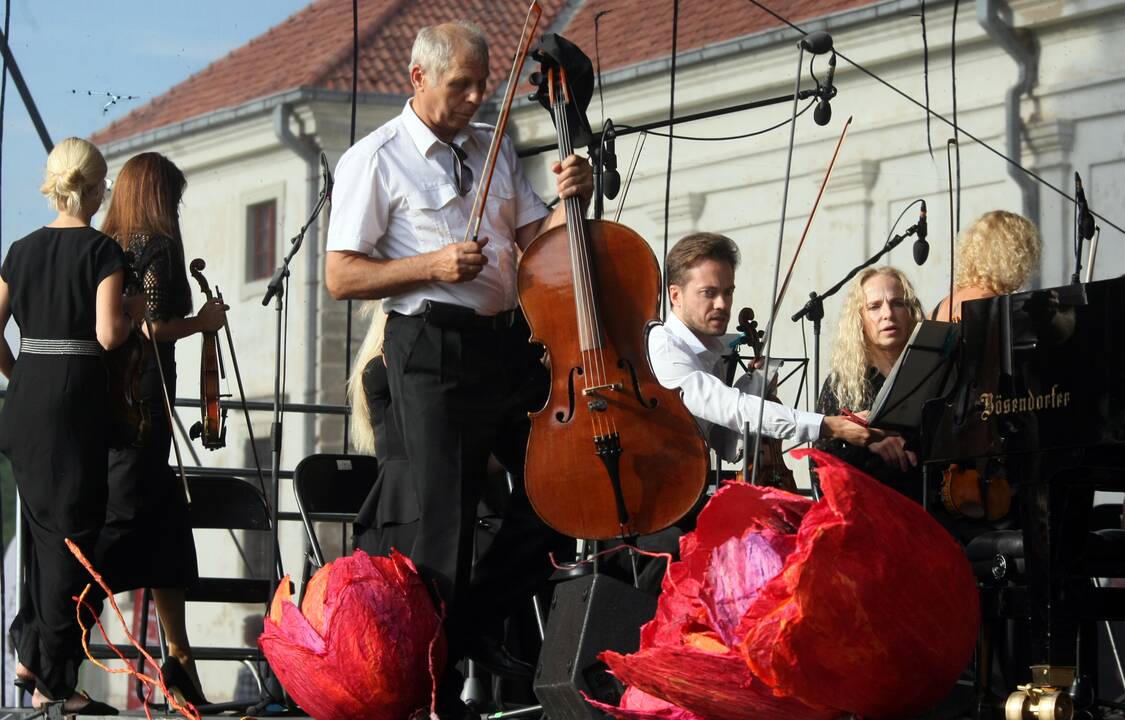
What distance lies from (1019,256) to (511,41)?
11.1 m

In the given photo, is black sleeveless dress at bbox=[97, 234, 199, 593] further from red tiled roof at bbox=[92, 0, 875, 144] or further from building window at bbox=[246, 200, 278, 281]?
building window at bbox=[246, 200, 278, 281]

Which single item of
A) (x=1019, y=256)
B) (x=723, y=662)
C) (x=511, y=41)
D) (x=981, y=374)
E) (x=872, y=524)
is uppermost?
(x=511, y=41)

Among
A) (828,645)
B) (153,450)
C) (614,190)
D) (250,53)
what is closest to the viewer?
(828,645)

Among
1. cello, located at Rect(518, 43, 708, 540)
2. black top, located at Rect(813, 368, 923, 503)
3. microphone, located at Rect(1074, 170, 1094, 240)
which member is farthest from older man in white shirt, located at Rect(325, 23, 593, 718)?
microphone, located at Rect(1074, 170, 1094, 240)

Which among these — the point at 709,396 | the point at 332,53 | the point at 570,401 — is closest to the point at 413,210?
the point at 570,401

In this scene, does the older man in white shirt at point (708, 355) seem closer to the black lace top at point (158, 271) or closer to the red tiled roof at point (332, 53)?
the black lace top at point (158, 271)

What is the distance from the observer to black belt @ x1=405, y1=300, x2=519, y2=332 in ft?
11.7

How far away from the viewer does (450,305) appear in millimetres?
3584

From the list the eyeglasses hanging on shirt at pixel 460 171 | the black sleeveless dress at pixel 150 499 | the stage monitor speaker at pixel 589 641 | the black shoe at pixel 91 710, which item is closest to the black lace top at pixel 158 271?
the black sleeveless dress at pixel 150 499

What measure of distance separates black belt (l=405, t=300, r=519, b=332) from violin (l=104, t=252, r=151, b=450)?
1313 millimetres

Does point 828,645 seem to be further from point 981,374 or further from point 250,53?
point 250,53

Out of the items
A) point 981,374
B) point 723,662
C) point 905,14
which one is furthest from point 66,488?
point 905,14

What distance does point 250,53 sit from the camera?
59.4 feet

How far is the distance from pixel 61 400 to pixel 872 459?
2278 mm
